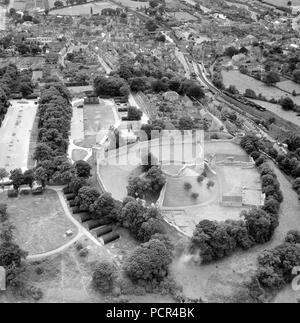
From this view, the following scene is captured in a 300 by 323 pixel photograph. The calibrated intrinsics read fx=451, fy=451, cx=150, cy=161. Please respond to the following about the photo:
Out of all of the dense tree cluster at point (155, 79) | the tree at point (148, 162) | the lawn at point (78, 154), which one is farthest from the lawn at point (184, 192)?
the dense tree cluster at point (155, 79)

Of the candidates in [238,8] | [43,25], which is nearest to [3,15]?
[43,25]

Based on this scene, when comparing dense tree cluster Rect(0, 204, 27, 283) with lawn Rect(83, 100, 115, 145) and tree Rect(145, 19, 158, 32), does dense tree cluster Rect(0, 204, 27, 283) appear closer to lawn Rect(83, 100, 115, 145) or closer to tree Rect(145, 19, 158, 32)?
lawn Rect(83, 100, 115, 145)

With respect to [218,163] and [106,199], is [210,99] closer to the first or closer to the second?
[218,163]

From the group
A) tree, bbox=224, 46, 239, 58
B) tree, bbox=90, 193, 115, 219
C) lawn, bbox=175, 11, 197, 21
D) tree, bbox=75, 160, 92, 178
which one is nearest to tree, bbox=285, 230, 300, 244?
tree, bbox=90, 193, 115, 219

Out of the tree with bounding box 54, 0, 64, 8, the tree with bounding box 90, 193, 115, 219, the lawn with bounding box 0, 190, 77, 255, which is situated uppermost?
the tree with bounding box 90, 193, 115, 219

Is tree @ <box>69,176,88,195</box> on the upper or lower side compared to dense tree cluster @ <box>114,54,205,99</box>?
upper

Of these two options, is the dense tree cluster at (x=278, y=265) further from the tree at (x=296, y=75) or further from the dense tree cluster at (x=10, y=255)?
the tree at (x=296, y=75)

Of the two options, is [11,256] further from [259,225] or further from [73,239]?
[259,225]
